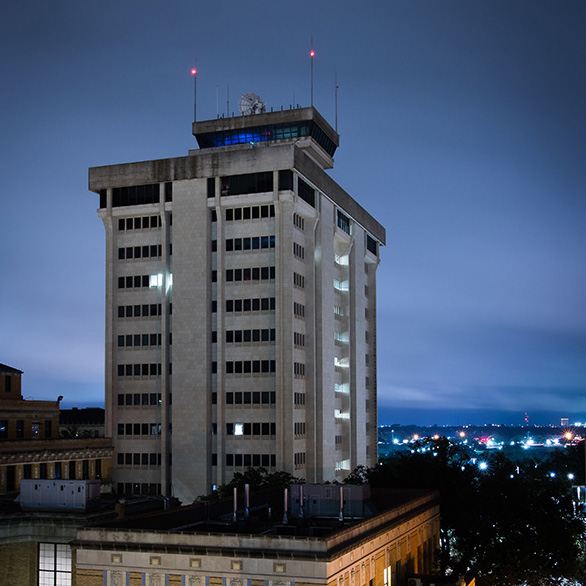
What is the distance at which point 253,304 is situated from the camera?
423 feet

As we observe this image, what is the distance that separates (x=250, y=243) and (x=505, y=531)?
59.1 meters

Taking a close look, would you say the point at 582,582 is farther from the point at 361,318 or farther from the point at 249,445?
the point at 361,318

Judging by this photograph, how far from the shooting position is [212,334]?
131 m

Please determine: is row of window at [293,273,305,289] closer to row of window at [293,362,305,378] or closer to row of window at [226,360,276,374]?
row of window at [293,362,305,378]

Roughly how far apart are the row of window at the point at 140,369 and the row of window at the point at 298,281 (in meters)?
25.4

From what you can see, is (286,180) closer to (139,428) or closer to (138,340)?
(138,340)

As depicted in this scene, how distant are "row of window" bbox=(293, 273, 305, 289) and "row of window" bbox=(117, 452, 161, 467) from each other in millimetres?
34210

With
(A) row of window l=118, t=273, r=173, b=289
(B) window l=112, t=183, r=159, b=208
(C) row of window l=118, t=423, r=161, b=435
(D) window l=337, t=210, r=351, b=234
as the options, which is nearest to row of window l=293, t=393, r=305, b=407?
(C) row of window l=118, t=423, r=161, b=435

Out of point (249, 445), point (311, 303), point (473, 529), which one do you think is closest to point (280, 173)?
point (311, 303)

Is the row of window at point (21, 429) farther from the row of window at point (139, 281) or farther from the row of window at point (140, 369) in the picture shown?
the row of window at point (139, 281)

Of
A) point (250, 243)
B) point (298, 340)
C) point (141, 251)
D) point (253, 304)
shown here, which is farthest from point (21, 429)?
point (250, 243)

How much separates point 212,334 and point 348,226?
131ft

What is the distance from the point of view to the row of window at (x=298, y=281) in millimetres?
Answer: 130275

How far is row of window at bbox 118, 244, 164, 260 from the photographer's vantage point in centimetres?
13625
